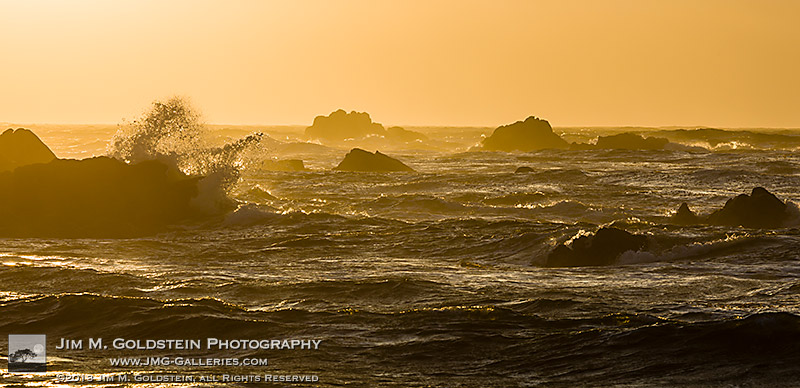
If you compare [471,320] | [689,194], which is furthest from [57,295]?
[689,194]

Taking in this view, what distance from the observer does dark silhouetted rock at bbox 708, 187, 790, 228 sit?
26250mm

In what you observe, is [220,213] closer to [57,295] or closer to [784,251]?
[57,295]

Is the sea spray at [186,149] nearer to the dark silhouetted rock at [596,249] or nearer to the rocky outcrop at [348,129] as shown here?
the dark silhouetted rock at [596,249]

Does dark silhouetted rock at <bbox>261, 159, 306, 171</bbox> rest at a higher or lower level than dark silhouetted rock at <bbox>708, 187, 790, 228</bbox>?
lower

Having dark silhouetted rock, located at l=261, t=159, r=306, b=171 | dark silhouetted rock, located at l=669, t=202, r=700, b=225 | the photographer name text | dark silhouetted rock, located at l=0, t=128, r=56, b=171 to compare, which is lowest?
dark silhouetted rock, located at l=261, t=159, r=306, b=171

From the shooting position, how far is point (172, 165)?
1235 inches

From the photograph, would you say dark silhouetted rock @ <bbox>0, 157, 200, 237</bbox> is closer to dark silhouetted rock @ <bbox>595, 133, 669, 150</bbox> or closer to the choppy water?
the choppy water

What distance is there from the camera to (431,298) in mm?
15641

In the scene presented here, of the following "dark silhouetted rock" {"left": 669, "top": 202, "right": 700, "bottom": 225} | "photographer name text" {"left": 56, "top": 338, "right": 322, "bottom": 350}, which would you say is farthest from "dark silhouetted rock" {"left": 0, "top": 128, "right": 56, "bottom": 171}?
"photographer name text" {"left": 56, "top": 338, "right": 322, "bottom": 350}

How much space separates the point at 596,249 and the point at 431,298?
5780 millimetres

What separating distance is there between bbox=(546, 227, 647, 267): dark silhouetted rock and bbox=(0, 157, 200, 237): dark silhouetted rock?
12.1 m

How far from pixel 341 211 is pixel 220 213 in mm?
5158

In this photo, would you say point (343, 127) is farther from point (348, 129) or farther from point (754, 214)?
point (754, 214)

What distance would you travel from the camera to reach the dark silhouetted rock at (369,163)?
2333 inches
